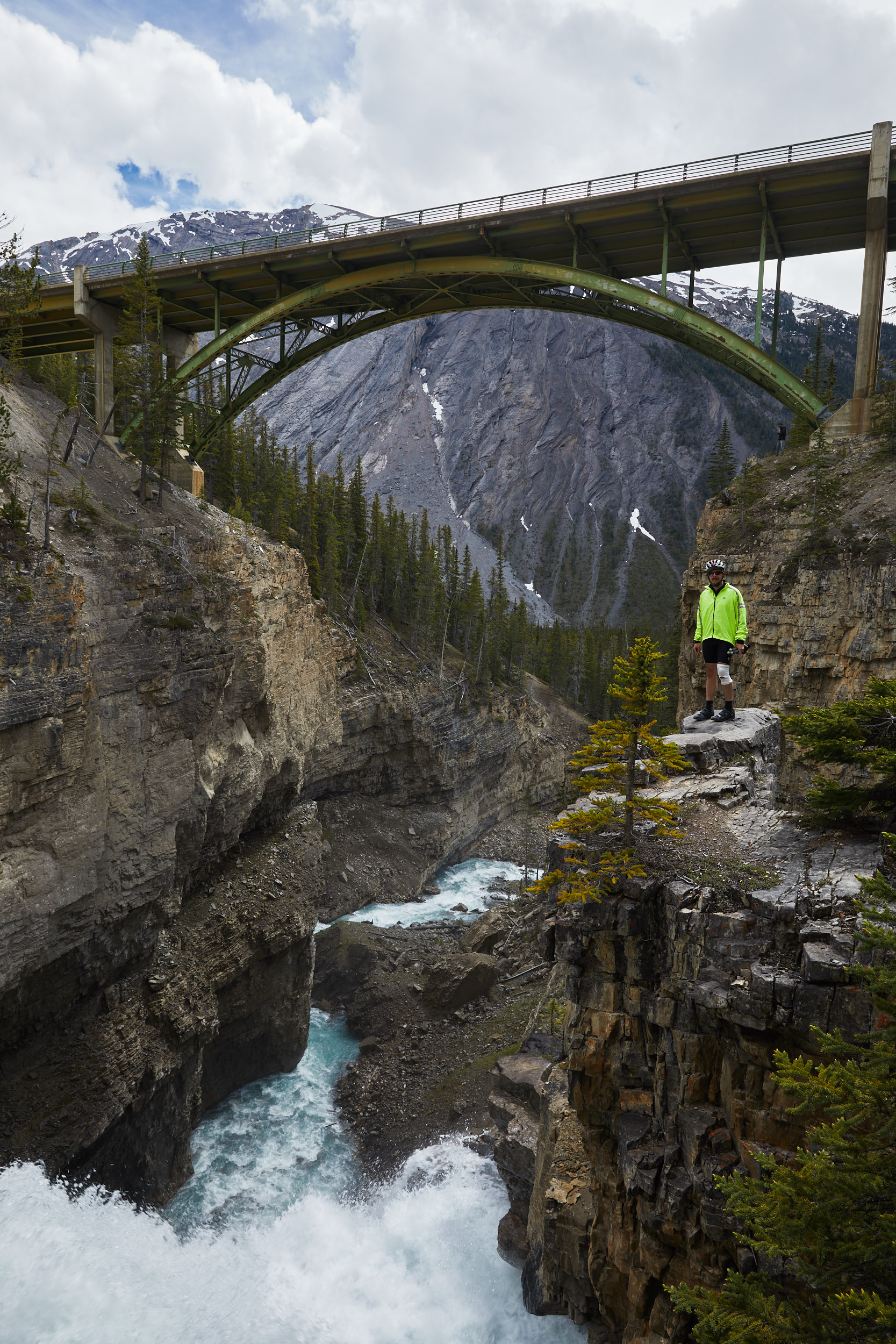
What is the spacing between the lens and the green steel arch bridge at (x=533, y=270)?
23.9m

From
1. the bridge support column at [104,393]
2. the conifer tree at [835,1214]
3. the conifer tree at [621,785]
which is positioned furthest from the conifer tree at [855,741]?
the bridge support column at [104,393]

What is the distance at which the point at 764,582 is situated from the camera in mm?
24641

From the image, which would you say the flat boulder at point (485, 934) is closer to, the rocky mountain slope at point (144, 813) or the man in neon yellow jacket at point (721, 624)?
the rocky mountain slope at point (144, 813)

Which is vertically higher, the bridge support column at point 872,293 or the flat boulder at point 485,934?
the bridge support column at point 872,293

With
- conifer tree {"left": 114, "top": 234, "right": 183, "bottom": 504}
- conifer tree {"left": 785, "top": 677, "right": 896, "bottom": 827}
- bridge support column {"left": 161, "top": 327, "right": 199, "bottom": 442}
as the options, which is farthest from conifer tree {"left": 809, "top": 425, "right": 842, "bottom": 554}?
bridge support column {"left": 161, "top": 327, "right": 199, "bottom": 442}

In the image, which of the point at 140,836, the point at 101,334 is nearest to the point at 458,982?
the point at 140,836

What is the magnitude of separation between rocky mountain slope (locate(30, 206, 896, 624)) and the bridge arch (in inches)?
4281

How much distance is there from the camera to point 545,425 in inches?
6206

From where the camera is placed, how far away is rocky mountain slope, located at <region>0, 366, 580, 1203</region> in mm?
15773

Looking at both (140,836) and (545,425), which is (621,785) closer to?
(140,836)

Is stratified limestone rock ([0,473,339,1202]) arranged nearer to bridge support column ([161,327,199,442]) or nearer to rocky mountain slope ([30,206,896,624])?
bridge support column ([161,327,199,442])

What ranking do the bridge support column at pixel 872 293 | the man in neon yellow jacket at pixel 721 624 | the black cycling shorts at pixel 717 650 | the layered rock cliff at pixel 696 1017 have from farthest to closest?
the bridge support column at pixel 872 293, the black cycling shorts at pixel 717 650, the man in neon yellow jacket at pixel 721 624, the layered rock cliff at pixel 696 1017

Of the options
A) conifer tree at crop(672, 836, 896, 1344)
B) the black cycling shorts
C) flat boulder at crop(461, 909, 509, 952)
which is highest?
the black cycling shorts

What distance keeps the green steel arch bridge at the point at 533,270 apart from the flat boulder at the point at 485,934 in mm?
24538
